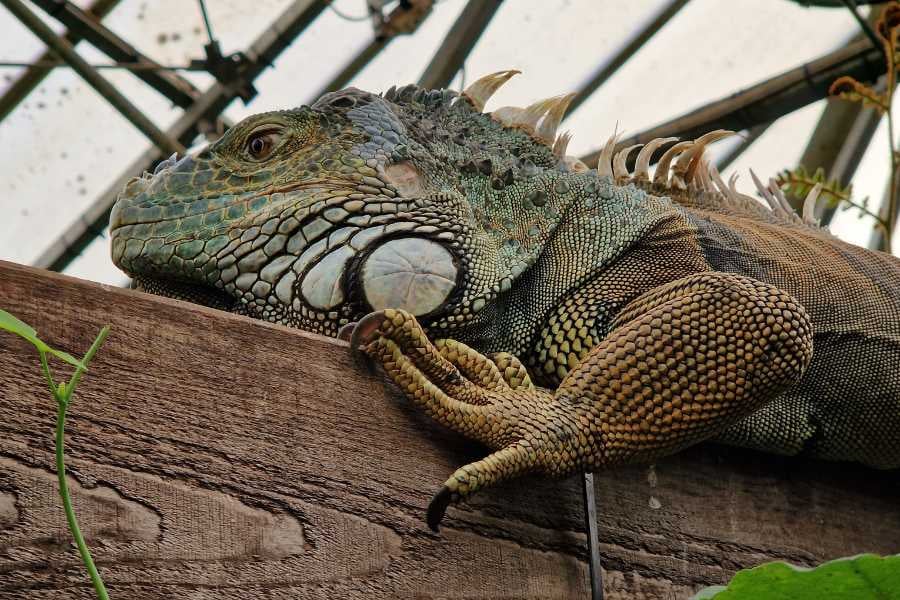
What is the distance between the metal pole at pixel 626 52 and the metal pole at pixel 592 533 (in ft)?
17.2

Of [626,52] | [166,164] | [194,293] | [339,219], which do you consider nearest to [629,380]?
[339,219]

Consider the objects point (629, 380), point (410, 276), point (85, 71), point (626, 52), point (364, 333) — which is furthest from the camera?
point (626, 52)

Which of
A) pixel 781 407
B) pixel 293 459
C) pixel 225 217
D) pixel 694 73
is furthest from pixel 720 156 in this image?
pixel 293 459

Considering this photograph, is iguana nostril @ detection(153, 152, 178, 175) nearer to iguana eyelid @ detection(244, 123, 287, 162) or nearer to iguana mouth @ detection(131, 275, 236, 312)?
iguana eyelid @ detection(244, 123, 287, 162)

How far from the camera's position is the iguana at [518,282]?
206cm

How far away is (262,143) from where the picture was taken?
2.60 meters

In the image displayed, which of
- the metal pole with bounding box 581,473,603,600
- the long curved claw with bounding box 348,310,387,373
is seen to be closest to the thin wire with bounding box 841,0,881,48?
the metal pole with bounding box 581,473,603,600

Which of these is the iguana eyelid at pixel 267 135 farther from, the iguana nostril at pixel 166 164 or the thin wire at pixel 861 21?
the thin wire at pixel 861 21

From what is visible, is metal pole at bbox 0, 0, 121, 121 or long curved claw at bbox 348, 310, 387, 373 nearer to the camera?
long curved claw at bbox 348, 310, 387, 373

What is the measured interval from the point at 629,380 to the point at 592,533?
306mm

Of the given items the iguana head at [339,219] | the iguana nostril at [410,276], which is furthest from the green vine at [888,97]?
the iguana nostril at [410,276]

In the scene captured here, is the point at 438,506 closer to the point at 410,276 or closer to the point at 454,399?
the point at 454,399

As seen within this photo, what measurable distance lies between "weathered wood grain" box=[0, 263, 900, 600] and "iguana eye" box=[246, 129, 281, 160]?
0.81m

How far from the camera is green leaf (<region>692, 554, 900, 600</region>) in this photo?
1.20 metres
